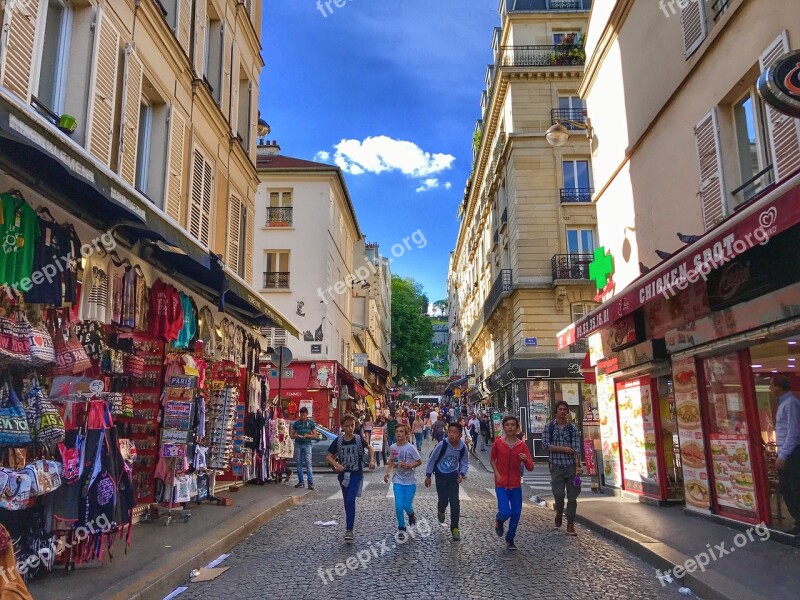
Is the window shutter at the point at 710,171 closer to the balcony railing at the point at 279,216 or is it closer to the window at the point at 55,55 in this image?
the window at the point at 55,55

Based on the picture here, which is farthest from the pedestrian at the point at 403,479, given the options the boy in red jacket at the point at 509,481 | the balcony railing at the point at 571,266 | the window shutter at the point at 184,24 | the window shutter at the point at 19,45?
the balcony railing at the point at 571,266

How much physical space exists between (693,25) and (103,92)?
889 centimetres

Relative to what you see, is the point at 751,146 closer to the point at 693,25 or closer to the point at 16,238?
the point at 693,25

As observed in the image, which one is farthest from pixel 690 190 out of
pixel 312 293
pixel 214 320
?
pixel 312 293

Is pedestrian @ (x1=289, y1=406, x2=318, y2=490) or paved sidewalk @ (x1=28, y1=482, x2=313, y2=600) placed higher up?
pedestrian @ (x1=289, y1=406, x2=318, y2=490)

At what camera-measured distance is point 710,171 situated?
9.43 meters

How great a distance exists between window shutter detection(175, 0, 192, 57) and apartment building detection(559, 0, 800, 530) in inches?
336

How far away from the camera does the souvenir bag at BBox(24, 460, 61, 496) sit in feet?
17.9

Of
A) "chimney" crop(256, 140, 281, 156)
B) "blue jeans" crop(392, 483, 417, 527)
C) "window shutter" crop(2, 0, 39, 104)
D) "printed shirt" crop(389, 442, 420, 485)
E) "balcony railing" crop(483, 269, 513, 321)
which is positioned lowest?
"blue jeans" crop(392, 483, 417, 527)

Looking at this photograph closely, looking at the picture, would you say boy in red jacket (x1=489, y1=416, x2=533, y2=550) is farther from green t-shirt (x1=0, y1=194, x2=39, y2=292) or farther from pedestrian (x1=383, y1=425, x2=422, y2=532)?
green t-shirt (x1=0, y1=194, x2=39, y2=292)

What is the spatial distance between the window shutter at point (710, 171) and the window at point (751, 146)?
0.26 m

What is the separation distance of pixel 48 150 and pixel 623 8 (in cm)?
1190

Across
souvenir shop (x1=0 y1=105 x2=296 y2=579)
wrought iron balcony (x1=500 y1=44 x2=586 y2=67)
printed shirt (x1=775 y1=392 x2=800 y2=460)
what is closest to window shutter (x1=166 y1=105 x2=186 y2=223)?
souvenir shop (x1=0 y1=105 x2=296 y2=579)

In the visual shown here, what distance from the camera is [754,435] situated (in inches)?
324
